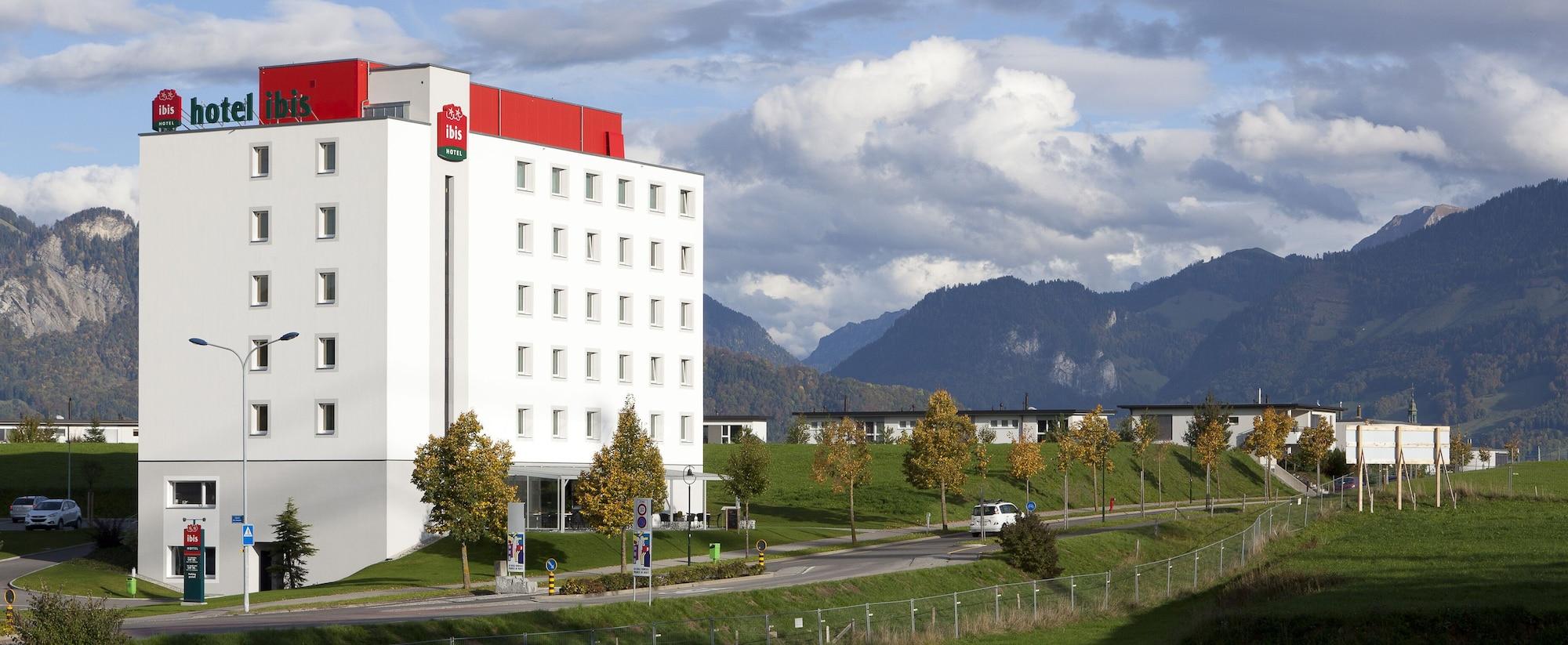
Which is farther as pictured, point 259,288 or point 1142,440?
point 1142,440

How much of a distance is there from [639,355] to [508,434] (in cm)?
1192

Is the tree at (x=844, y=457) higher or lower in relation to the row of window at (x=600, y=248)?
lower

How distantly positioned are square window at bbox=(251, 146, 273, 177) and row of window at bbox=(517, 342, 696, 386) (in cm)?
1672

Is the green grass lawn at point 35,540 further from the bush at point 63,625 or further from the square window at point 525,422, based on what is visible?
the bush at point 63,625

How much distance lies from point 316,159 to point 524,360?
16.0 metres

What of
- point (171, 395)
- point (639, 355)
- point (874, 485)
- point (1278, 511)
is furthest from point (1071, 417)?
point (171, 395)

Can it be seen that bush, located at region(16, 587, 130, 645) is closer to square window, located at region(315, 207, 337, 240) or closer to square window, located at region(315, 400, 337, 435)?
square window, located at region(315, 400, 337, 435)

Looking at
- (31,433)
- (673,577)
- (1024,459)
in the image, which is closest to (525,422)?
(673,577)

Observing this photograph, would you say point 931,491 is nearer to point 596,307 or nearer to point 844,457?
point 844,457

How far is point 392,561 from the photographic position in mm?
80875

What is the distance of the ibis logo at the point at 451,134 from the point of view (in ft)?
291

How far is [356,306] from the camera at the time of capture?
8594 cm

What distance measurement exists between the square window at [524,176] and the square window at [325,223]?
10.9 metres

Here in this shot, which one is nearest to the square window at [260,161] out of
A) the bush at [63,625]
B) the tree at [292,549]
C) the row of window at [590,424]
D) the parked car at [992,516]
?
the tree at [292,549]
